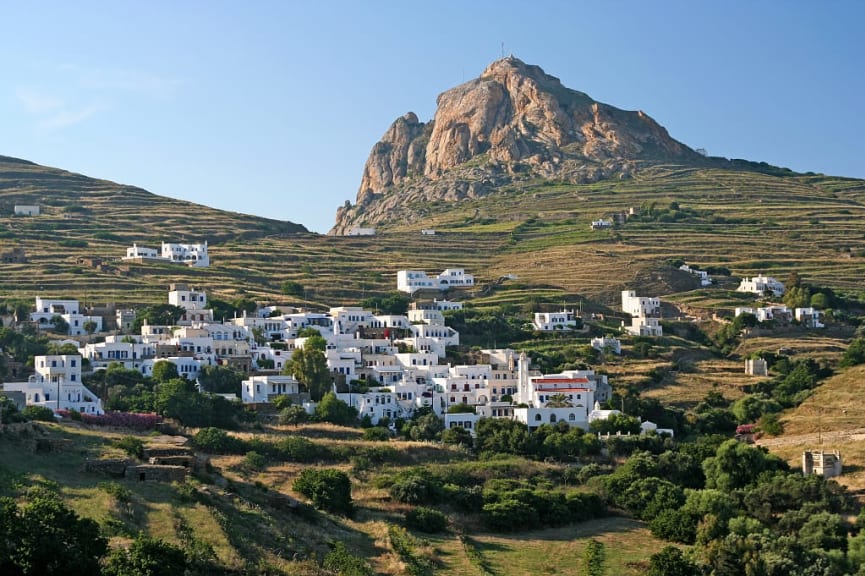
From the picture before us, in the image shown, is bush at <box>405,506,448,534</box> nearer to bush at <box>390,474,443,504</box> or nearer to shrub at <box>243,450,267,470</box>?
bush at <box>390,474,443,504</box>

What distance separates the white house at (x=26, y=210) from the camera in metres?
108

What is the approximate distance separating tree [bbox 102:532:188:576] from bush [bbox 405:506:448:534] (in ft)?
49.1

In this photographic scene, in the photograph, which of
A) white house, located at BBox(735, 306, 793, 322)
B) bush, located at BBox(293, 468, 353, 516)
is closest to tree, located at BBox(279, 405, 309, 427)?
bush, located at BBox(293, 468, 353, 516)

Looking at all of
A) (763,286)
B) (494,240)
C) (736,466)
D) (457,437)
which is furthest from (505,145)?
(736,466)

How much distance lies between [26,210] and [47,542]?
8646cm

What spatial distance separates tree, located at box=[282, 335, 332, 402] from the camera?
59.2 m

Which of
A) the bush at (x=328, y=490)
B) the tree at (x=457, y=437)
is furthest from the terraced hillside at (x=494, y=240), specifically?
the bush at (x=328, y=490)

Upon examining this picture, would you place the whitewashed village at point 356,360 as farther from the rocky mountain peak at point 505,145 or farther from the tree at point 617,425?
the rocky mountain peak at point 505,145

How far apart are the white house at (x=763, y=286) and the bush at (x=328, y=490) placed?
51.1m

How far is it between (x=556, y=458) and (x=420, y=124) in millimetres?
122708

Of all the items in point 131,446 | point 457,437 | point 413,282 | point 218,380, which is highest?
point 413,282

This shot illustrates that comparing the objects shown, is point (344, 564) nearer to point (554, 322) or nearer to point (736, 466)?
point (736, 466)

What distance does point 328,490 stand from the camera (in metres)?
42.1

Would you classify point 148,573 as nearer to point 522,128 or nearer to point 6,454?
point 6,454
